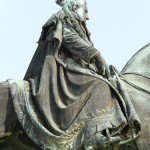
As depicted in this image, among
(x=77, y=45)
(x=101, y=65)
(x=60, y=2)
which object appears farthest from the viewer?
(x=60, y=2)

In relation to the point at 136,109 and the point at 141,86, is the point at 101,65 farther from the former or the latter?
the point at 136,109

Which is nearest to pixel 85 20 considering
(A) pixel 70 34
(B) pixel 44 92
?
(A) pixel 70 34

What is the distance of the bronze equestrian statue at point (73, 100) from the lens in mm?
12211

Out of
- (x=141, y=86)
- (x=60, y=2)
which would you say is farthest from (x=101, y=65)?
(x=60, y=2)

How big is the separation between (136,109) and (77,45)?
1.20 meters

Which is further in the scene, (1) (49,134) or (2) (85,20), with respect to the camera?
(2) (85,20)

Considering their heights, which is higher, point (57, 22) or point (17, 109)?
point (57, 22)

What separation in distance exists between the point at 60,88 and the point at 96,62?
603mm

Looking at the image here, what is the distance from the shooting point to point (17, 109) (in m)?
12.4

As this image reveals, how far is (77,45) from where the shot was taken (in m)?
12.7

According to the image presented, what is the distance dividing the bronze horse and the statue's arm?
525mm

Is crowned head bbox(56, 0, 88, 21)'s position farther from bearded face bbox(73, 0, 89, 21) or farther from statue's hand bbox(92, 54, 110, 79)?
statue's hand bbox(92, 54, 110, 79)

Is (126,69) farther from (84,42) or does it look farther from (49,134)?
(49,134)

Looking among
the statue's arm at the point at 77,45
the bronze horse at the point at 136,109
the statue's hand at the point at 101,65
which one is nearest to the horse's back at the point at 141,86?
the bronze horse at the point at 136,109
